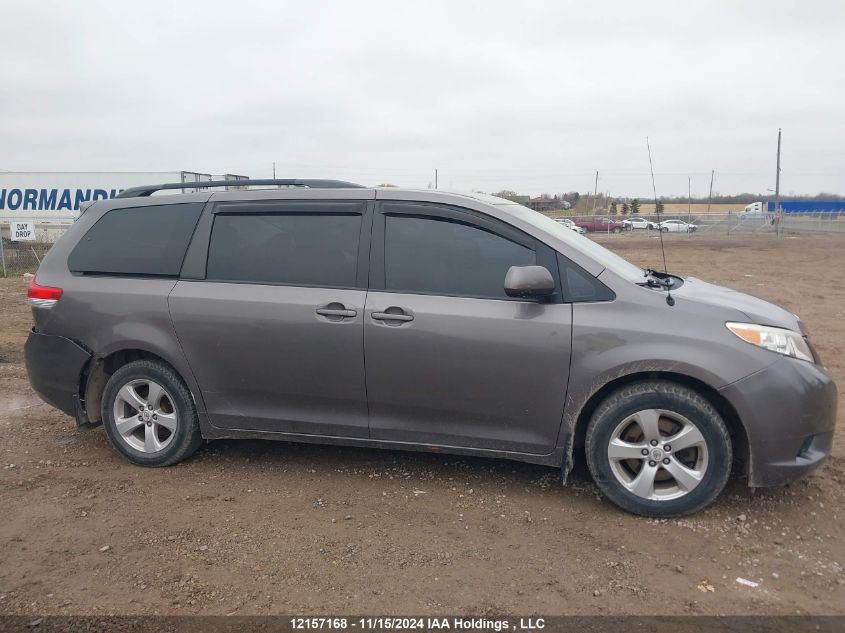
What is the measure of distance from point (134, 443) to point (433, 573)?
2.45 m

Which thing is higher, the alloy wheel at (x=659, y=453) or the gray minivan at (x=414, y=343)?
the gray minivan at (x=414, y=343)

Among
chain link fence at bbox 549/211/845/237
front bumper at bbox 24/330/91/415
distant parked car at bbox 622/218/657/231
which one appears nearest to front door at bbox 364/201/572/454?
front bumper at bbox 24/330/91/415

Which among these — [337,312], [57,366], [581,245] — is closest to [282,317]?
[337,312]

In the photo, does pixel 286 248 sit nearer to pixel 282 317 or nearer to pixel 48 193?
pixel 282 317

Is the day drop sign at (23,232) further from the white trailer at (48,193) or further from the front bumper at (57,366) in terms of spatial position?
the front bumper at (57,366)

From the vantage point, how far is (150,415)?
175 inches

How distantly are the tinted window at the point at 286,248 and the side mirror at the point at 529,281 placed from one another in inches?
39.1

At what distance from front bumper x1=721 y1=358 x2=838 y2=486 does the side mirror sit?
108cm

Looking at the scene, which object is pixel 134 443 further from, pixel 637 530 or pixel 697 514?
pixel 697 514

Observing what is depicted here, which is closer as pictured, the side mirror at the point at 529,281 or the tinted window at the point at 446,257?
the side mirror at the point at 529,281

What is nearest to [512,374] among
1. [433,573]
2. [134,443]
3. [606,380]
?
[606,380]

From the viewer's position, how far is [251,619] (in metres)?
2.83

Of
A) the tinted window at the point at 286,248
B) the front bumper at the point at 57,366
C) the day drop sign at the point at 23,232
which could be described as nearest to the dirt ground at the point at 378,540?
the front bumper at the point at 57,366

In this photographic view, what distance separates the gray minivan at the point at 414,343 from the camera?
3.55 m
